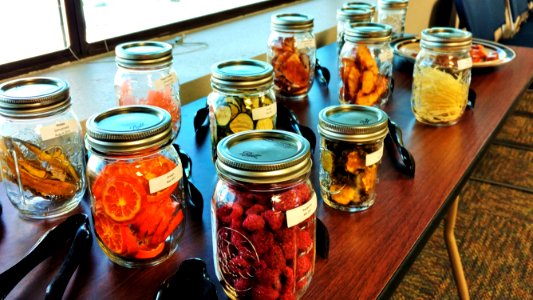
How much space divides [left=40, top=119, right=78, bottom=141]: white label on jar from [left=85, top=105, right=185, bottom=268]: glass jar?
0.11 m

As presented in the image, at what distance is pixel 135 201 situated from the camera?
63 centimetres

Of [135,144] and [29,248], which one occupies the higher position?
[135,144]

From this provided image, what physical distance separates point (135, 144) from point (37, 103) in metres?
0.19

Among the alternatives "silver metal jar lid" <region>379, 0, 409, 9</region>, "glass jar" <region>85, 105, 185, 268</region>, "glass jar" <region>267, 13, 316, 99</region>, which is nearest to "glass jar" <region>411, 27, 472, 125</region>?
"glass jar" <region>267, 13, 316, 99</region>

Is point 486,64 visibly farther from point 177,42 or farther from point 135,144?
point 135,144

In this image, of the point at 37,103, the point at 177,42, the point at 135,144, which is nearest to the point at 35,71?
the point at 177,42

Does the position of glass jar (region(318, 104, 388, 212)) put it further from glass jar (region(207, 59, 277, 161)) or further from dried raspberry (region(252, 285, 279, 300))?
dried raspberry (region(252, 285, 279, 300))

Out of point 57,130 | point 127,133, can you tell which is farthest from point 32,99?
point 127,133

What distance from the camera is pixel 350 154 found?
785 mm

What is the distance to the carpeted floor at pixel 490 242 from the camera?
1.69 m

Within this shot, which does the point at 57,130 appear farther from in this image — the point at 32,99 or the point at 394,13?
the point at 394,13

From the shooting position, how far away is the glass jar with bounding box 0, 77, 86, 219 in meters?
0.75

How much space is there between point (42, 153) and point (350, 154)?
17.8 inches

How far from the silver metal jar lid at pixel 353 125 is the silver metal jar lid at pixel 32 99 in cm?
38
